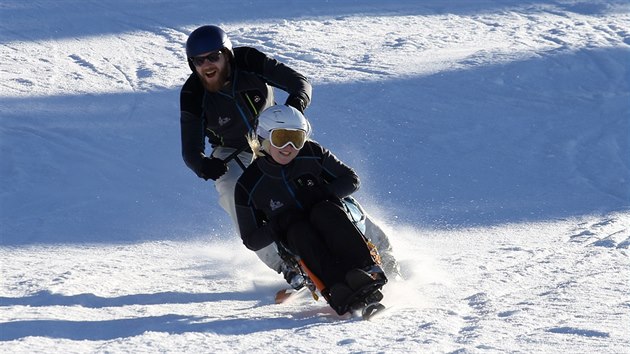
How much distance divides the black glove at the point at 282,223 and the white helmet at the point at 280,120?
0.49m

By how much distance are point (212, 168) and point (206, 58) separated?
743 mm

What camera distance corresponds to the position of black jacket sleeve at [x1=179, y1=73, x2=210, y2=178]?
668 centimetres

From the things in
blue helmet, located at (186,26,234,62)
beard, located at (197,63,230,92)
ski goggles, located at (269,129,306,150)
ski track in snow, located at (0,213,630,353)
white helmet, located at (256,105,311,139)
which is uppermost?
blue helmet, located at (186,26,234,62)

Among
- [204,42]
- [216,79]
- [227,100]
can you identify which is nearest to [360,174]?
[227,100]

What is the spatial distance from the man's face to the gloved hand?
1063mm

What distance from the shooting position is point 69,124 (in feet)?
34.9

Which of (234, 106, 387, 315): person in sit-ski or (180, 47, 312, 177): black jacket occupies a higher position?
(180, 47, 312, 177): black jacket

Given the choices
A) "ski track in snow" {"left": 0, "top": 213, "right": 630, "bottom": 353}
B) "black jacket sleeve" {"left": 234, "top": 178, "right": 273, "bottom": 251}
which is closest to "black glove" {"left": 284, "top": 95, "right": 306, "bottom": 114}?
"black jacket sleeve" {"left": 234, "top": 178, "right": 273, "bottom": 251}

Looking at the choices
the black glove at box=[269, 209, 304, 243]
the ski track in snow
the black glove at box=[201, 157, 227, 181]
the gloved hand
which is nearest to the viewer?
the ski track in snow

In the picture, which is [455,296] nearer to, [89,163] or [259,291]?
[259,291]

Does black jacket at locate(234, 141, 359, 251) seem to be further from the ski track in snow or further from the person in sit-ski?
the ski track in snow

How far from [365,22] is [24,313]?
336 inches

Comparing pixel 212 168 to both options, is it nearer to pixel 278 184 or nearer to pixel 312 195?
pixel 278 184

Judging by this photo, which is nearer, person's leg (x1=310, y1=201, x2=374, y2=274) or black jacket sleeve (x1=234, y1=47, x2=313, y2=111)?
person's leg (x1=310, y1=201, x2=374, y2=274)
